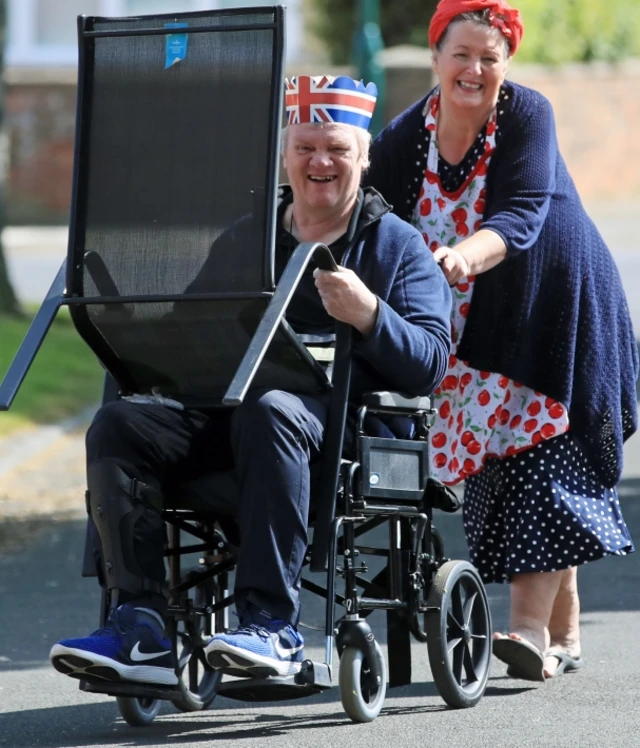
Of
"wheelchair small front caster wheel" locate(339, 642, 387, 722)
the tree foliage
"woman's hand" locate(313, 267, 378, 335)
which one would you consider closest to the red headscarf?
"woman's hand" locate(313, 267, 378, 335)

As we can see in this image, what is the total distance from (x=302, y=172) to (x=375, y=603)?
3.69ft

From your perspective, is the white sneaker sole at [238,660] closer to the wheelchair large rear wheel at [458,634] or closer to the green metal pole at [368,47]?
the wheelchair large rear wheel at [458,634]

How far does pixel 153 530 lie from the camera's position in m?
4.29

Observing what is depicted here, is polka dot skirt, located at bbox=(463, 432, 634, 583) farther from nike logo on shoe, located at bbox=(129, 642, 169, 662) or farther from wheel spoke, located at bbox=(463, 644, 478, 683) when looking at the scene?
nike logo on shoe, located at bbox=(129, 642, 169, 662)

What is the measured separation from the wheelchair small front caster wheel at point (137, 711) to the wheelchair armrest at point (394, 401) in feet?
3.25

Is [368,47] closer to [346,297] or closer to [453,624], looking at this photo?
[453,624]

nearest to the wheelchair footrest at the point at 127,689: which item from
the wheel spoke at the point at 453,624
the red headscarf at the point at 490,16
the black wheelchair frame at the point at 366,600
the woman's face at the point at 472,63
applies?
the black wheelchair frame at the point at 366,600

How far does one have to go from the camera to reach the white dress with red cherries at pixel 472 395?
5.14m

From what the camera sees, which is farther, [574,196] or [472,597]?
[574,196]

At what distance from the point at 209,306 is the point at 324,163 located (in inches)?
20.8

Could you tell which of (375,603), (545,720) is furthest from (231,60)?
(545,720)

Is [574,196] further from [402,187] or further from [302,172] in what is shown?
[302,172]

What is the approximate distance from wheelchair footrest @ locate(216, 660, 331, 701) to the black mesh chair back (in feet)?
2.34

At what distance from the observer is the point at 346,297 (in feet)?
13.7
